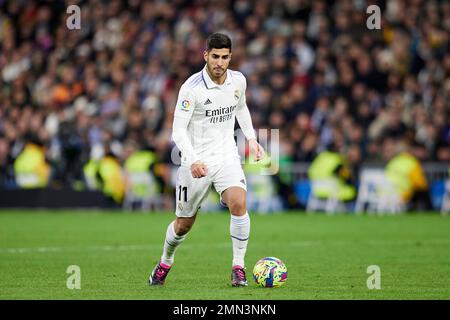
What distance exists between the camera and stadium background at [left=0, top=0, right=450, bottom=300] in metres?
18.8

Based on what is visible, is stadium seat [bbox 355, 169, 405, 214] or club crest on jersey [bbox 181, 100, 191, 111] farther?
stadium seat [bbox 355, 169, 405, 214]

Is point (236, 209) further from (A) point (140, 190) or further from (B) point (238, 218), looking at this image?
(A) point (140, 190)

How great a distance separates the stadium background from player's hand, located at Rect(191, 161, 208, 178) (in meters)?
5.30

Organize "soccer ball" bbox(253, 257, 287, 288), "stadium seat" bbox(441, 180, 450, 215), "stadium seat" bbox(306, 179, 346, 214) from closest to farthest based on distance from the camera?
"soccer ball" bbox(253, 257, 287, 288) < "stadium seat" bbox(441, 180, 450, 215) < "stadium seat" bbox(306, 179, 346, 214)

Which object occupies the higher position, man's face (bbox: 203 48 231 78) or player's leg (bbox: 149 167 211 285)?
man's face (bbox: 203 48 231 78)

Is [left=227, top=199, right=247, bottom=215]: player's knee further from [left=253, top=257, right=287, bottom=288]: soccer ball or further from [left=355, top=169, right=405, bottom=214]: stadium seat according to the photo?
[left=355, top=169, right=405, bottom=214]: stadium seat

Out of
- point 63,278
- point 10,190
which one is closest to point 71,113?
point 10,190

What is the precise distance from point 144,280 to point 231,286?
1.10m

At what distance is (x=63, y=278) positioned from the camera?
35.3 ft

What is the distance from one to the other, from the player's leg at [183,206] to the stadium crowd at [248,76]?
46.5ft

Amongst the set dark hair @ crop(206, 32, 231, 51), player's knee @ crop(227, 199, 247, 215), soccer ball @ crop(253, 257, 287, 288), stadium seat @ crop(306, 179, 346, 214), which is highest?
dark hair @ crop(206, 32, 231, 51)

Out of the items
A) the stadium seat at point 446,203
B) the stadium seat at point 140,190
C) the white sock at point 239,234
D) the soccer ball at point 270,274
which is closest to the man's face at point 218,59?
the white sock at point 239,234

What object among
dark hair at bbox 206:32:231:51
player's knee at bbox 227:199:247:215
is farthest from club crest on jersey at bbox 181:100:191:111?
player's knee at bbox 227:199:247:215

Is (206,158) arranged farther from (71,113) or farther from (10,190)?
(71,113)
